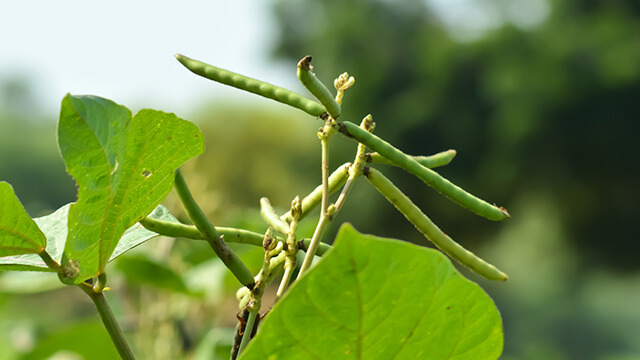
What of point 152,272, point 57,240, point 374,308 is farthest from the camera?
point 152,272

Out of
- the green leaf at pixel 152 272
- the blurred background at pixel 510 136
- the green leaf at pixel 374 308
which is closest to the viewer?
the green leaf at pixel 374 308

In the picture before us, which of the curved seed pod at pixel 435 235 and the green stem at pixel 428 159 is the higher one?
the green stem at pixel 428 159

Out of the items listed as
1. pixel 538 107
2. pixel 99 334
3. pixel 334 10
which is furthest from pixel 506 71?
pixel 99 334

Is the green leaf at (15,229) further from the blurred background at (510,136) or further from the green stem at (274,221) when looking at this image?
the blurred background at (510,136)

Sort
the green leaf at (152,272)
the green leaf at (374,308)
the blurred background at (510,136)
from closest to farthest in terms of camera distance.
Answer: the green leaf at (374,308) → the green leaf at (152,272) → the blurred background at (510,136)

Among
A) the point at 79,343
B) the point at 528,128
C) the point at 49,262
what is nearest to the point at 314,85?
the point at 49,262

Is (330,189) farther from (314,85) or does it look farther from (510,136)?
A: (510,136)

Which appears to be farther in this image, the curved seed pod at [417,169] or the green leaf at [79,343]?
the green leaf at [79,343]

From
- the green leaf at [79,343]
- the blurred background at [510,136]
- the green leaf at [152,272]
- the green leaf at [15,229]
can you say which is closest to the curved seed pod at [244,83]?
the green leaf at [15,229]
